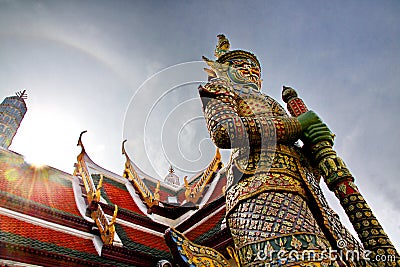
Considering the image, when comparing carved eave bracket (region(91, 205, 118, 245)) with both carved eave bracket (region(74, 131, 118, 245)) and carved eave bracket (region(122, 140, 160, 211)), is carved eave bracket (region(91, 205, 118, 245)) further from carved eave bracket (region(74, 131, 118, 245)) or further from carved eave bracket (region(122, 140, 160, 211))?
carved eave bracket (region(122, 140, 160, 211))

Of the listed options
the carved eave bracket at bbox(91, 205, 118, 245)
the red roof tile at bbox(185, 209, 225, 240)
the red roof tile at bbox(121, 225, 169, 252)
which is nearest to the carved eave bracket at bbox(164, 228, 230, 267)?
the carved eave bracket at bbox(91, 205, 118, 245)

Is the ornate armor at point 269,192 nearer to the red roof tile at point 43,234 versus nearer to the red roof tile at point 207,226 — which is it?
the red roof tile at point 43,234

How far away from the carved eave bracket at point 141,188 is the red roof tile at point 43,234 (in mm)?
2748

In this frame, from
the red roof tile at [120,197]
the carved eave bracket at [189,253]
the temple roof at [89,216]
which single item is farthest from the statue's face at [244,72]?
the red roof tile at [120,197]

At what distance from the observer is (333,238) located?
84.5 inches

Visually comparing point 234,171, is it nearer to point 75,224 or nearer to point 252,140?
point 252,140

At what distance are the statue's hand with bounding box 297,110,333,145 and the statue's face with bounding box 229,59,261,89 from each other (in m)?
0.73

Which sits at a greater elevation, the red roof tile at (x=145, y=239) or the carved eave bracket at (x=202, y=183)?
the carved eave bracket at (x=202, y=183)

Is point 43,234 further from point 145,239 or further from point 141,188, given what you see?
point 141,188

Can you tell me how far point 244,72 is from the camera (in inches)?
125

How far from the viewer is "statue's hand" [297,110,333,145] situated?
2502mm

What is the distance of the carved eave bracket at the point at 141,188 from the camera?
815cm

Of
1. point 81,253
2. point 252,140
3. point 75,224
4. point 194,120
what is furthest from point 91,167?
point 252,140

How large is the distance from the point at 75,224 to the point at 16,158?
3.06 meters
